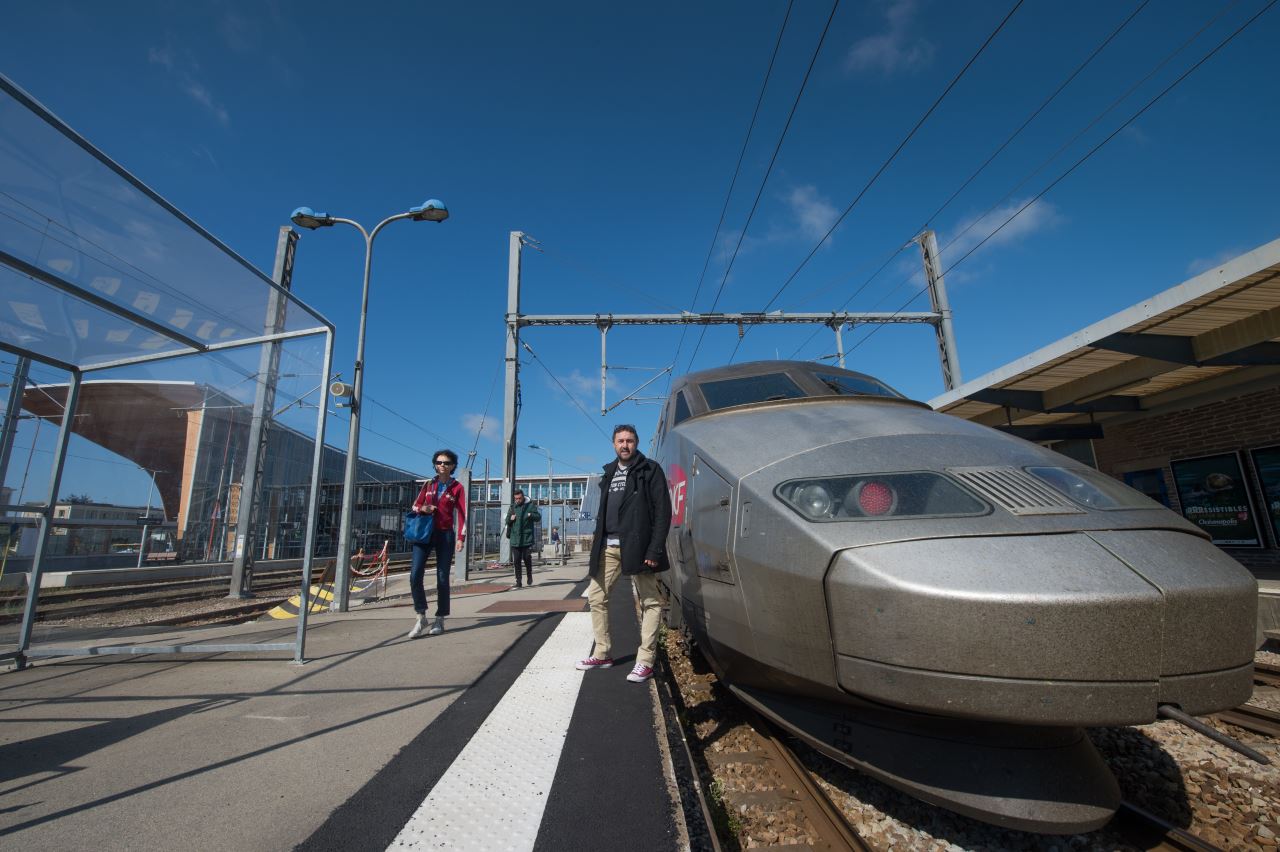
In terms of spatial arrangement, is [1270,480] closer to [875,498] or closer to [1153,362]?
[1153,362]

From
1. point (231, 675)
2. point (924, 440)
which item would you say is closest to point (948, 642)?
point (924, 440)

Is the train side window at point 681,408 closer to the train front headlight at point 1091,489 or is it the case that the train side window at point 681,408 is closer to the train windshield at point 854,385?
the train windshield at point 854,385

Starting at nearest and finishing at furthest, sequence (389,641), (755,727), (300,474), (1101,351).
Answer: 1. (755,727)
2. (389,641)
3. (1101,351)
4. (300,474)

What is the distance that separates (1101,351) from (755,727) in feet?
23.0

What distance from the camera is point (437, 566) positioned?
530 centimetres

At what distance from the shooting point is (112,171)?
3.16 m

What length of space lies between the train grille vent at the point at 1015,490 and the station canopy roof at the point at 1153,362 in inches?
201

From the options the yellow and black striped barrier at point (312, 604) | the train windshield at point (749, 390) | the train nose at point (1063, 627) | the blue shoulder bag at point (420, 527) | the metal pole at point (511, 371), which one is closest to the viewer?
the train nose at point (1063, 627)

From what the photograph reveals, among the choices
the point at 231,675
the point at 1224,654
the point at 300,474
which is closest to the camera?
the point at 1224,654

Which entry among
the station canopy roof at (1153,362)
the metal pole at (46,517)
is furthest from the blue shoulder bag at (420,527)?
the station canopy roof at (1153,362)

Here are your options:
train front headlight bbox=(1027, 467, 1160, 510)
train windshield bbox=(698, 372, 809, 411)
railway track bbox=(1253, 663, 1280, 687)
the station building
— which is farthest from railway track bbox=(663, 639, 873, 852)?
the station building

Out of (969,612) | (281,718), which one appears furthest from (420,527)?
(969,612)

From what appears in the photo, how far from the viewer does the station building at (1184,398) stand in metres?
5.78

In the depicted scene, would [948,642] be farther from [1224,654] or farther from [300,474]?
[300,474]
